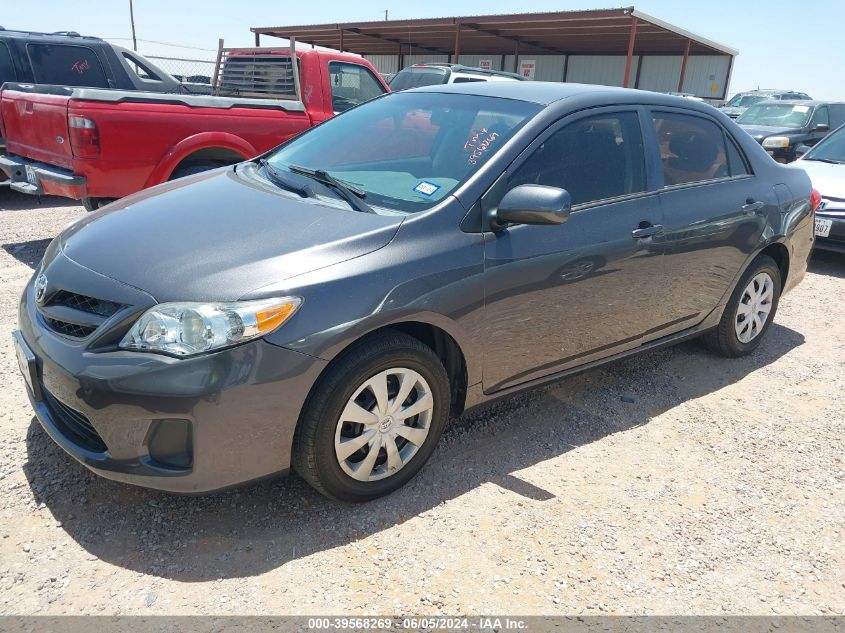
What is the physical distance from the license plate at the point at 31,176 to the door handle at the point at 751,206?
5.60 metres

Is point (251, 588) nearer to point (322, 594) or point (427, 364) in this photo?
point (322, 594)

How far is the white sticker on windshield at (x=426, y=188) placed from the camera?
117 inches

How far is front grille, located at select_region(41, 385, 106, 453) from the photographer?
97.1 inches

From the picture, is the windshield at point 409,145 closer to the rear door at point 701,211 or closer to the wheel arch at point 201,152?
the rear door at point 701,211

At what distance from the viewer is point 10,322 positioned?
443 centimetres

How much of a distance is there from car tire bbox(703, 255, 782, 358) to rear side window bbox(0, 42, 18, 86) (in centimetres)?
840

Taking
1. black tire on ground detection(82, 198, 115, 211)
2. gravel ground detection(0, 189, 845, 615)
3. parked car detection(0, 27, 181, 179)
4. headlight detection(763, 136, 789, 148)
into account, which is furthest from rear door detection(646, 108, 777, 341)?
parked car detection(0, 27, 181, 179)

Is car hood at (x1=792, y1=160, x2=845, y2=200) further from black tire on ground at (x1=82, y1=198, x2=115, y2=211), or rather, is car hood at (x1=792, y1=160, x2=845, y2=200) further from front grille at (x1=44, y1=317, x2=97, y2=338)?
front grille at (x1=44, y1=317, x2=97, y2=338)

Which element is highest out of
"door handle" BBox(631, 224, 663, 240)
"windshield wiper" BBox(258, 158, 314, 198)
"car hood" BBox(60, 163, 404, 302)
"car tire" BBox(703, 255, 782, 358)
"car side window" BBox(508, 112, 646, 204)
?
"car side window" BBox(508, 112, 646, 204)

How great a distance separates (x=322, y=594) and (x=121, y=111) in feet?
14.9

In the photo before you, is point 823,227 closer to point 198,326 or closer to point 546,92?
point 546,92

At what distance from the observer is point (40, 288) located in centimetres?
277

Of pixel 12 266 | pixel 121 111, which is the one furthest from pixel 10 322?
pixel 121 111

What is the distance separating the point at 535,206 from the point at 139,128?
4.02 meters
